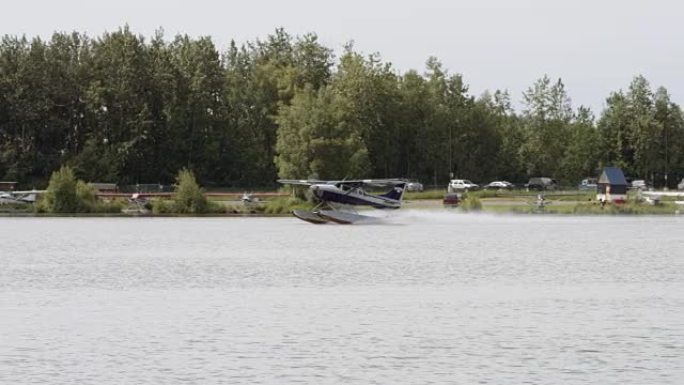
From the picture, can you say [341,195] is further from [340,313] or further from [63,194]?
[340,313]

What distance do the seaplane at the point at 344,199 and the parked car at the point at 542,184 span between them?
4648 cm

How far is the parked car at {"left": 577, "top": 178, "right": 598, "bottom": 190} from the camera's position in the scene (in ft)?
391

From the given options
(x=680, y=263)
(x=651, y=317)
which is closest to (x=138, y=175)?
(x=680, y=263)

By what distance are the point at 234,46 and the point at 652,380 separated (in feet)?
378

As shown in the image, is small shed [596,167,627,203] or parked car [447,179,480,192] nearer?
small shed [596,167,627,203]

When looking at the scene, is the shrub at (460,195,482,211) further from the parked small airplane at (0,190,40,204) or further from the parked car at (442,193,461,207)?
the parked small airplane at (0,190,40,204)

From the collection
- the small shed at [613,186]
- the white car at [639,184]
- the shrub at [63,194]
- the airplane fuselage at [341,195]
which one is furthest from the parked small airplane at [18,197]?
the white car at [639,184]

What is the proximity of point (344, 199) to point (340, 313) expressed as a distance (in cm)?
4151

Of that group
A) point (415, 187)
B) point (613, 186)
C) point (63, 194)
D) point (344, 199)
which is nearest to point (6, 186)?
point (63, 194)

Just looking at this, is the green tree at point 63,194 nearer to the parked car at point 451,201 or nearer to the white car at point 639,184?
the parked car at point 451,201

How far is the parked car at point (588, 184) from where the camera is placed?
119m

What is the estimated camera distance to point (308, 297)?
114ft

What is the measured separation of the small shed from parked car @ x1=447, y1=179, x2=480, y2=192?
22114 mm

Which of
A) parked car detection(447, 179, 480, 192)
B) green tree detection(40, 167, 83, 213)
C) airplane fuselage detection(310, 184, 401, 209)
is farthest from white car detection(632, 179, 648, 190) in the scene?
green tree detection(40, 167, 83, 213)
